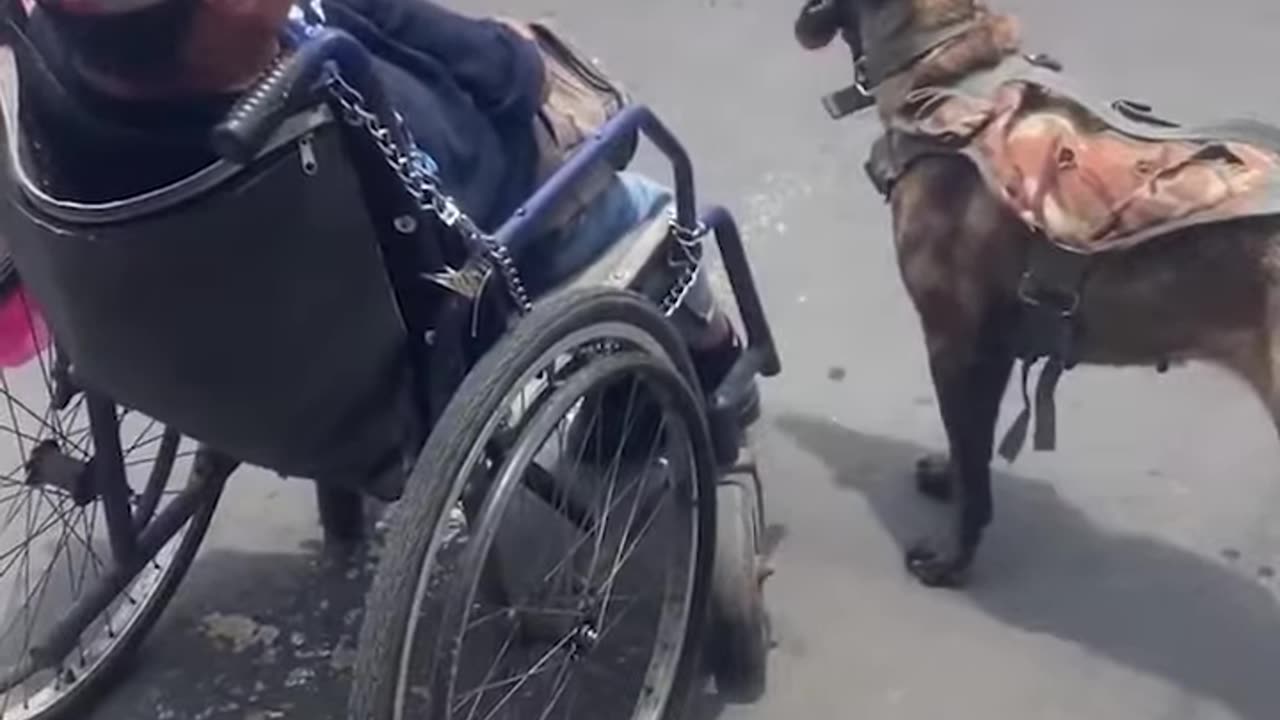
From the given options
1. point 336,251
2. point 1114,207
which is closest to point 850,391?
point 1114,207

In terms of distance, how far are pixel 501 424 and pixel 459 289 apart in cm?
13

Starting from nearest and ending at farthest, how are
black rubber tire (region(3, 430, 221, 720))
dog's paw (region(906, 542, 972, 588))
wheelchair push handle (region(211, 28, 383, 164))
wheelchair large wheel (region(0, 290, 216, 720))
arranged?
wheelchair push handle (region(211, 28, 383, 164))
wheelchair large wheel (region(0, 290, 216, 720))
black rubber tire (region(3, 430, 221, 720))
dog's paw (region(906, 542, 972, 588))

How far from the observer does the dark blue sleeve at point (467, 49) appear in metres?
1.83

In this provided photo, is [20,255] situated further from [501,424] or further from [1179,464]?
[1179,464]

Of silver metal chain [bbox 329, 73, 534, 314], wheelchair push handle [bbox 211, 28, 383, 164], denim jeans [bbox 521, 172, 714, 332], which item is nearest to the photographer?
wheelchair push handle [bbox 211, 28, 383, 164]

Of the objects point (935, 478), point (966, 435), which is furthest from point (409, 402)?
point (935, 478)

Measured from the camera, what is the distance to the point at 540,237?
1912mm

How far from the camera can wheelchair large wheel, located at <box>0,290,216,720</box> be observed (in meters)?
2.07

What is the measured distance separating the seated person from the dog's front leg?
0.81 feet

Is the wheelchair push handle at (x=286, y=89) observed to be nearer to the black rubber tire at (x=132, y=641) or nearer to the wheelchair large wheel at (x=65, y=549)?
the wheelchair large wheel at (x=65, y=549)

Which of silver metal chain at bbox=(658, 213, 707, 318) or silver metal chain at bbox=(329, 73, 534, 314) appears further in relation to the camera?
silver metal chain at bbox=(658, 213, 707, 318)

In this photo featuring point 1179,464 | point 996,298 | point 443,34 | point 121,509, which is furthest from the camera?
point 1179,464

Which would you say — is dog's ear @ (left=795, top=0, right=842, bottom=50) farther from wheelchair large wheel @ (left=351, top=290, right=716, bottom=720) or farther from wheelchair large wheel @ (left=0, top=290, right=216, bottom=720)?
wheelchair large wheel @ (left=0, top=290, right=216, bottom=720)

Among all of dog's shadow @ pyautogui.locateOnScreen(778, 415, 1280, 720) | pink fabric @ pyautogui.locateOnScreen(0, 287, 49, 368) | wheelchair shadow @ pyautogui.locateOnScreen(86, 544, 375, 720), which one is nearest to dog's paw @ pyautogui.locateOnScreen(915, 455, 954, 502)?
dog's shadow @ pyautogui.locateOnScreen(778, 415, 1280, 720)
